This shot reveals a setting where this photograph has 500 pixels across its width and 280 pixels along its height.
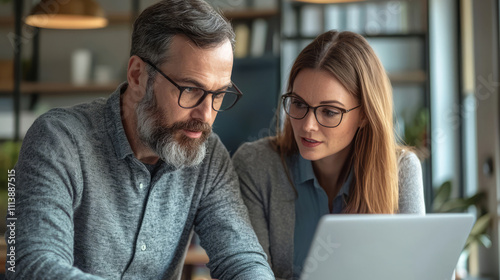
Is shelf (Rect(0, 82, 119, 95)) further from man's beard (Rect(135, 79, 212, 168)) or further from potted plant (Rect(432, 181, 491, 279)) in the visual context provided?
man's beard (Rect(135, 79, 212, 168))

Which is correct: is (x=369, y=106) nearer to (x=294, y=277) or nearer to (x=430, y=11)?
(x=294, y=277)

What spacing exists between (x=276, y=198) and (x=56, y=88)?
2639mm

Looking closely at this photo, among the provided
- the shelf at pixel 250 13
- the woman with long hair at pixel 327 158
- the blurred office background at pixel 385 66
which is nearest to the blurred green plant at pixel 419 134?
the blurred office background at pixel 385 66

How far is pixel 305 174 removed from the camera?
167 centimetres

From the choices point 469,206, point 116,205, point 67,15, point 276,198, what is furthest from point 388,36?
point 116,205

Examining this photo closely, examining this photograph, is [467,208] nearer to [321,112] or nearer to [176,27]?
[321,112]

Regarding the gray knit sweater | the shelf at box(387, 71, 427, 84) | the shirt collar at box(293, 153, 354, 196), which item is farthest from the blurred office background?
the gray knit sweater

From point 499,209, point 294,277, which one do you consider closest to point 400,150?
point 294,277

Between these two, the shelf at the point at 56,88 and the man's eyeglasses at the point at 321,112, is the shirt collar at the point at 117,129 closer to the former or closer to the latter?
the man's eyeglasses at the point at 321,112

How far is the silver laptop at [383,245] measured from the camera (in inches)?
41.9

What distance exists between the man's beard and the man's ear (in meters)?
0.03

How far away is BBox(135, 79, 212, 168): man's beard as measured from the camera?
54.6 inches

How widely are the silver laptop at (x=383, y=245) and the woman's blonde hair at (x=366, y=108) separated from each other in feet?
1.35

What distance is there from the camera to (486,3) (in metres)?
3.13
